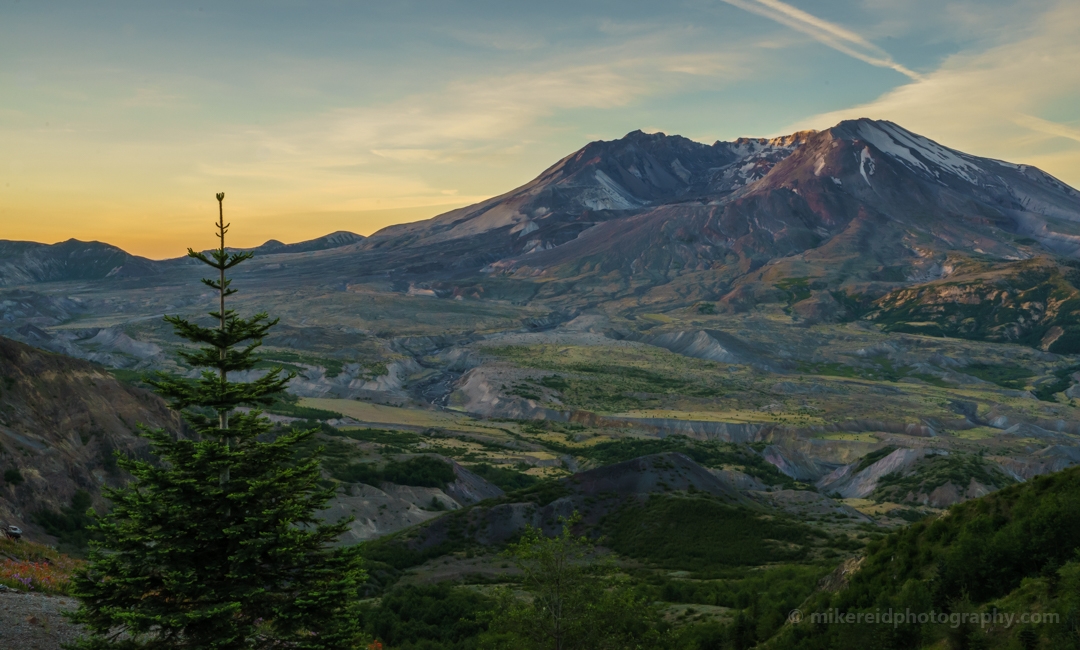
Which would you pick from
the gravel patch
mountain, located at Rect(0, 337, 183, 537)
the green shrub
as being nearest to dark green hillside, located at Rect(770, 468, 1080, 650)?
the gravel patch

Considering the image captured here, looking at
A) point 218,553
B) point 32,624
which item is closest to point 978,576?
point 218,553

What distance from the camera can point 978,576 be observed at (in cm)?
2220

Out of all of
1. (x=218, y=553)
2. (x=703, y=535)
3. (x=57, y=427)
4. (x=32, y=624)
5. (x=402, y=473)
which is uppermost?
(x=218, y=553)

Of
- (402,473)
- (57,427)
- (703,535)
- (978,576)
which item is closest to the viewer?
(978,576)

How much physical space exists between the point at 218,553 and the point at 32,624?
801cm

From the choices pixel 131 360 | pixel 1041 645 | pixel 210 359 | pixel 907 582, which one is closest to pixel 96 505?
pixel 210 359

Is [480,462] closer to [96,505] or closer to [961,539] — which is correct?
[96,505]

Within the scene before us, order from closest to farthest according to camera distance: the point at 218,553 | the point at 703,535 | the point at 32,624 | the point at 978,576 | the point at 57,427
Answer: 1. the point at 218,553
2. the point at 978,576
3. the point at 32,624
4. the point at 57,427
5. the point at 703,535

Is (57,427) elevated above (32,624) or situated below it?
above

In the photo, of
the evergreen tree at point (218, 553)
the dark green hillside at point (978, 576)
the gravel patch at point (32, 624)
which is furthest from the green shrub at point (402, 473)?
the evergreen tree at point (218, 553)

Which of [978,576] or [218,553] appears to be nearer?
[218,553]

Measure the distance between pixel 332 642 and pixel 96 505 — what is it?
4145cm

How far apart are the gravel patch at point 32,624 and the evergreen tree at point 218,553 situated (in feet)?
13.3

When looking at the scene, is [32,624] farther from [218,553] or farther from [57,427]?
[57,427]
